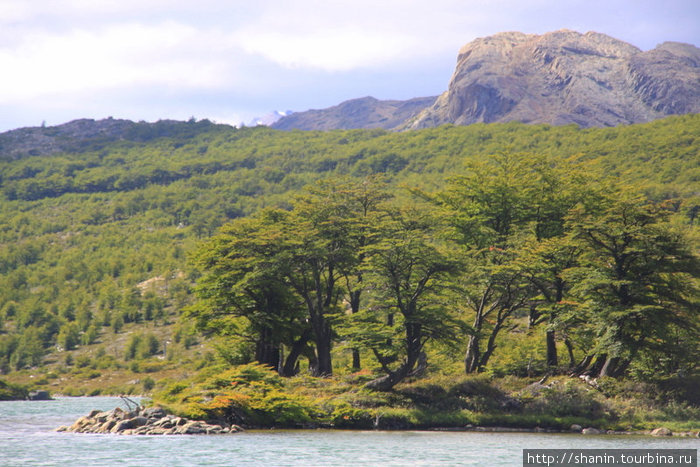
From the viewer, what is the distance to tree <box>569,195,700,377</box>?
36.6 meters

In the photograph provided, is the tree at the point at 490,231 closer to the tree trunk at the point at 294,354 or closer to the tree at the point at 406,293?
the tree at the point at 406,293

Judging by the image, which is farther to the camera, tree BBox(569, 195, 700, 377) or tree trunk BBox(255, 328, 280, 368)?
tree trunk BBox(255, 328, 280, 368)

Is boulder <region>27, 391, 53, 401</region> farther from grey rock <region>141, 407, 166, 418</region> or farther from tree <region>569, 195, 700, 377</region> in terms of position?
tree <region>569, 195, 700, 377</region>

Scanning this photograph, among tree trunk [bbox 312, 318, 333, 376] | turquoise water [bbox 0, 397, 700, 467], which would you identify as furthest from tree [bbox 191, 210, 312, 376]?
turquoise water [bbox 0, 397, 700, 467]

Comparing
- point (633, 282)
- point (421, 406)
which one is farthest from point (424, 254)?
point (633, 282)

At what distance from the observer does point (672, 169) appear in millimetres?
136500

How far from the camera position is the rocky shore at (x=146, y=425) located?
33.8 metres

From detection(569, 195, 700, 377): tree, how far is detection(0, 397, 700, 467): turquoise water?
642cm

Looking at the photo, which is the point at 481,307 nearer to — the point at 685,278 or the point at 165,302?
the point at 685,278

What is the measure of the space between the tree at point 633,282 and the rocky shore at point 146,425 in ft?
72.5

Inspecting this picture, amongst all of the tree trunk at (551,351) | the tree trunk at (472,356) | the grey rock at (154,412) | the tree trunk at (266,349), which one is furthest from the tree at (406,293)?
the grey rock at (154,412)

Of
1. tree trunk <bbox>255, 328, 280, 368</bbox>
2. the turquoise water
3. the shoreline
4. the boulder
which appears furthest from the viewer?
the boulder

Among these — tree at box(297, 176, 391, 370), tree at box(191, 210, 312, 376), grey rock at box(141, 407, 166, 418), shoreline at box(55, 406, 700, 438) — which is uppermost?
tree at box(297, 176, 391, 370)

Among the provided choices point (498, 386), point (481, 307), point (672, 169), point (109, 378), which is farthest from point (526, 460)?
point (672, 169)
